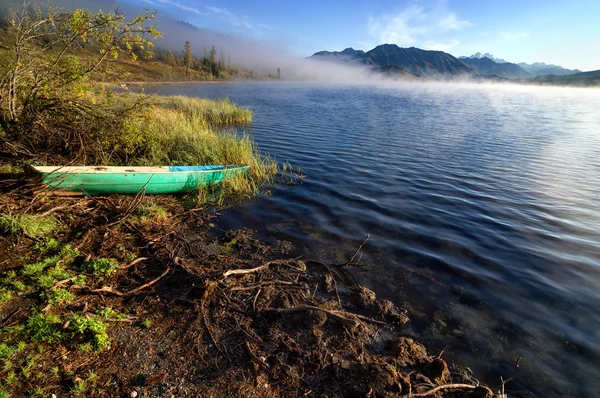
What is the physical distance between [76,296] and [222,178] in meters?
6.92

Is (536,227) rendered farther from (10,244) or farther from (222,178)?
(10,244)

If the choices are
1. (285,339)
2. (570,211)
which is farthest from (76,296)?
(570,211)

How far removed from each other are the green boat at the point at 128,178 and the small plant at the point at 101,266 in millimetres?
2998

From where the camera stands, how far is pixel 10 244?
5.82m

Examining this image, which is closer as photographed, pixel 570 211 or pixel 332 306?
pixel 332 306

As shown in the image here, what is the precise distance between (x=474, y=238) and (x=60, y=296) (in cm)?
1003

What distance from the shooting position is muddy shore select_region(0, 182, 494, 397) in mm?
3834

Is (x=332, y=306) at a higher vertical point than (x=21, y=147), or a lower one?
lower

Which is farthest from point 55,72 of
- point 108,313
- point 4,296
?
point 108,313

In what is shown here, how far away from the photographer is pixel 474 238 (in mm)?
8852

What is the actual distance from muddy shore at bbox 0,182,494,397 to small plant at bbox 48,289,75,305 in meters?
0.02

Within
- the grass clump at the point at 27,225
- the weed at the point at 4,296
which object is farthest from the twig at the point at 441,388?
the grass clump at the point at 27,225

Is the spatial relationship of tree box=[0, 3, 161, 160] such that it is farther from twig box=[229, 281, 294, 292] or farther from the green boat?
twig box=[229, 281, 294, 292]

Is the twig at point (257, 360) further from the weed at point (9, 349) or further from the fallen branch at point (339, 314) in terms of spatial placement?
the weed at point (9, 349)
